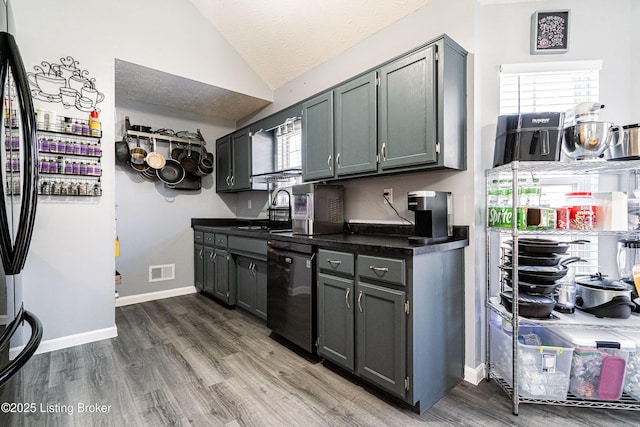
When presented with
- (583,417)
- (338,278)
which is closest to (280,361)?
(338,278)

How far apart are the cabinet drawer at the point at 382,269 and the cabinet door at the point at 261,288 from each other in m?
1.28

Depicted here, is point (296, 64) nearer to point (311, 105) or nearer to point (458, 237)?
point (311, 105)

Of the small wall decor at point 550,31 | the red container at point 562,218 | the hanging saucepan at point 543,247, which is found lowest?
the hanging saucepan at point 543,247

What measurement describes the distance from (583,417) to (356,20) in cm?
318

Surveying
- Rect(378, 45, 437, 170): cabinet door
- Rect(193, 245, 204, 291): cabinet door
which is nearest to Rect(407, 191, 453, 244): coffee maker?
Rect(378, 45, 437, 170): cabinet door

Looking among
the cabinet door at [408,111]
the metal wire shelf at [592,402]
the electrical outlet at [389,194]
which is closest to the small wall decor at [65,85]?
the cabinet door at [408,111]

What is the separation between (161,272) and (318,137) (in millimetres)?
2808

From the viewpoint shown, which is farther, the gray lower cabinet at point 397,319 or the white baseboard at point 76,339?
the white baseboard at point 76,339

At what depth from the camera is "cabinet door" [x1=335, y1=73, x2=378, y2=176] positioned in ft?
7.45

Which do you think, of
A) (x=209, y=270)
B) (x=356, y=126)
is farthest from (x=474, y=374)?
(x=209, y=270)

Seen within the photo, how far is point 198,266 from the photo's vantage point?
408 cm

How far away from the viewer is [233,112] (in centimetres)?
425

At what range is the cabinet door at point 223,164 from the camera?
4.11m

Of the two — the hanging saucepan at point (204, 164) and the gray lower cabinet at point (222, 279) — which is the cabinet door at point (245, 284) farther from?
the hanging saucepan at point (204, 164)
